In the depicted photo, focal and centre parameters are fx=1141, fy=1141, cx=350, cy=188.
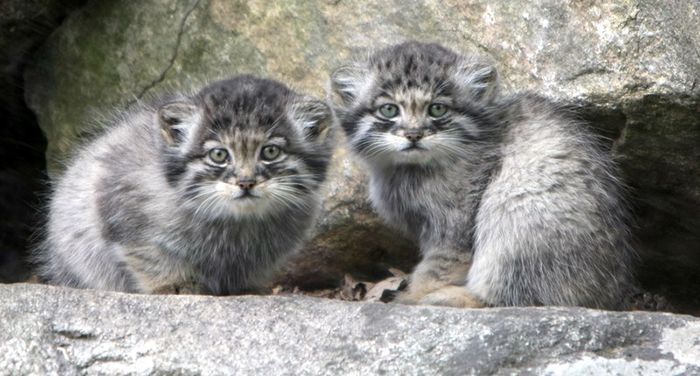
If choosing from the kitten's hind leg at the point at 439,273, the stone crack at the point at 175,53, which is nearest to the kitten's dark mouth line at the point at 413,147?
the kitten's hind leg at the point at 439,273

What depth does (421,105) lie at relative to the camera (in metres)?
5.50

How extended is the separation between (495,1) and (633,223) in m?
1.36

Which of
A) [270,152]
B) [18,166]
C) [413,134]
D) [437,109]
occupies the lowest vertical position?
[18,166]

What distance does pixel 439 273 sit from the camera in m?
5.56

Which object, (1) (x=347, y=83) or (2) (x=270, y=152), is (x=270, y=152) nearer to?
(2) (x=270, y=152)

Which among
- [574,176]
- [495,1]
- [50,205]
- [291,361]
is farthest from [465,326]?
[50,205]

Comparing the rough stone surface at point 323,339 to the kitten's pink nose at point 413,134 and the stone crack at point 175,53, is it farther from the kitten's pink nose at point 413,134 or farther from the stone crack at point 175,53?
the stone crack at point 175,53

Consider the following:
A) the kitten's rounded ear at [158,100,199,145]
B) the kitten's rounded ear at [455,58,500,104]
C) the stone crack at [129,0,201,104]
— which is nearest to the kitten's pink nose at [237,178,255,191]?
the kitten's rounded ear at [158,100,199,145]

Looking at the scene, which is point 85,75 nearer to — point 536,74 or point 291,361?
point 536,74

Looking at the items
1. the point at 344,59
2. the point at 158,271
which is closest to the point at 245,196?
the point at 158,271

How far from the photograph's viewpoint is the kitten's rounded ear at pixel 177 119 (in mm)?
5234

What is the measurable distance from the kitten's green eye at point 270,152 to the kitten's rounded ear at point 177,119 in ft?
1.17

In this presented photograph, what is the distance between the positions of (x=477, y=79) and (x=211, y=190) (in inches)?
58.1

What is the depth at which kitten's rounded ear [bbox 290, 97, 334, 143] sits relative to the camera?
5355 millimetres
